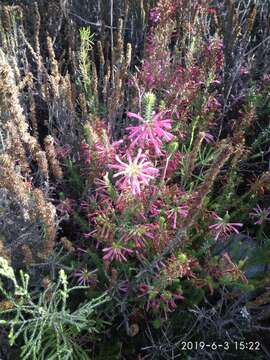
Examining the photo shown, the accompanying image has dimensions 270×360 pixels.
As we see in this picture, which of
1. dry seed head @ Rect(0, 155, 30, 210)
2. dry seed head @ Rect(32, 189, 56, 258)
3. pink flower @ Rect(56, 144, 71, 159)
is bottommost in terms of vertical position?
pink flower @ Rect(56, 144, 71, 159)

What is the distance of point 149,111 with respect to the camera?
1200 millimetres

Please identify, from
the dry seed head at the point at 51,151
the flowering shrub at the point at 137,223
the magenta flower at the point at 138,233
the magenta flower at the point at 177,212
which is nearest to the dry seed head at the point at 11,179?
the flowering shrub at the point at 137,223

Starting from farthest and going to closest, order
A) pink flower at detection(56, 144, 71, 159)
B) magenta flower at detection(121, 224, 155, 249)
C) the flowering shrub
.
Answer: pink flower at detection(56, 144, 71, 159) < magenta flower at detection(121, 224, 155, 249) < the flowering shrub

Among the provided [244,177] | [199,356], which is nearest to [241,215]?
[244,177]

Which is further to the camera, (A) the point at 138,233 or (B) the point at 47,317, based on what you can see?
(A) the point at 138,233

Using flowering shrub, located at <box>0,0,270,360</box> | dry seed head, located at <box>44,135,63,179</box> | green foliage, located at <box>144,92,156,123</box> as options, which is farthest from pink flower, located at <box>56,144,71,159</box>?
green foliage, located at <box>144,92,156,123</box>

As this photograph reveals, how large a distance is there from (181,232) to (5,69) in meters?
0.72

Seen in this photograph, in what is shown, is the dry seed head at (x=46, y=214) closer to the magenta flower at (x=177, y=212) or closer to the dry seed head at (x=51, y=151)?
the dry seed head at (x=51, y=151)

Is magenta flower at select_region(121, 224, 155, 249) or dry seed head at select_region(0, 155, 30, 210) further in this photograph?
magenta flower at select_region(121, 224, 155, 249)

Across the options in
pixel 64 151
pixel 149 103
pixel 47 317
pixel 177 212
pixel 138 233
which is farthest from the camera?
pixel 64 151

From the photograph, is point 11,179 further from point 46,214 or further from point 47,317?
point 47,317

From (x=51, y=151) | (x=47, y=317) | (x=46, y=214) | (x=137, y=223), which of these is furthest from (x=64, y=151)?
(x=47, y=317)

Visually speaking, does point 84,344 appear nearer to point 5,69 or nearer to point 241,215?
point 241,215

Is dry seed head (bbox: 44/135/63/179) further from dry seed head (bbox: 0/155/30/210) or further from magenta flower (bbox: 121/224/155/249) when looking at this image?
magenta flower (bbox: 121/224/155/249)
